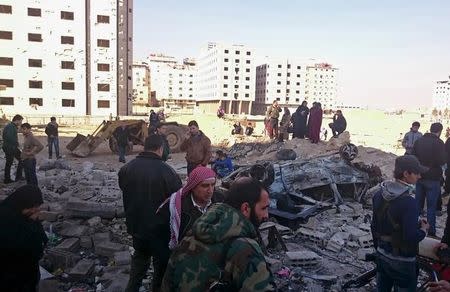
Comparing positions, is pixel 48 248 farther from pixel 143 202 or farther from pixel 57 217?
pixel 143 202

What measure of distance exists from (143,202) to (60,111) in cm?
3687

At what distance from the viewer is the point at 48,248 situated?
5320 millimetres

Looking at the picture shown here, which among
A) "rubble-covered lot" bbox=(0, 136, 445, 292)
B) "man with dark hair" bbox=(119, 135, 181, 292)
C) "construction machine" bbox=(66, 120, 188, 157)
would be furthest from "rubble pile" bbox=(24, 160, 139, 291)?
"construction machine" bbox=(66, 120, 188, 157)

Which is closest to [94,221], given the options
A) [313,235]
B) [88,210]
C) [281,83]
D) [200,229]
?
[88,210]

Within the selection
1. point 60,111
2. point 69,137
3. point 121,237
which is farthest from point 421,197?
point 60,111

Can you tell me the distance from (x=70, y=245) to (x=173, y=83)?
312 ft

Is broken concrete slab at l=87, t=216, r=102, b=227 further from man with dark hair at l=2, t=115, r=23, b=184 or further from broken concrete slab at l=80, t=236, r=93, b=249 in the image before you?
man with dark hair at l=2, t=115, r=23, b=184

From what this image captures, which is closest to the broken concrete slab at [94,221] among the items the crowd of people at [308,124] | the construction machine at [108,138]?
the crowd of people at [308,124]

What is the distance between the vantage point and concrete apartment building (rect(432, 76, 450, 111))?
128 metres

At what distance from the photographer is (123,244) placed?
567 centimetres

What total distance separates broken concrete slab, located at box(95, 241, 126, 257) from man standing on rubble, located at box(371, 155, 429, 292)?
11.6 ft

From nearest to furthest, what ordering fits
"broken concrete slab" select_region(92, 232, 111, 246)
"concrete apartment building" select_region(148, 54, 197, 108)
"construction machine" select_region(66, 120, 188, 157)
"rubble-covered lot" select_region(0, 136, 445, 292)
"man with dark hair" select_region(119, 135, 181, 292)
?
"man with dark hair" select_region(119, 135, 181, 292) → "rubble-covered lot" select_region(0, 136, 445, 292) → "broken concrete slab" select_region(92, 232, 111, 246) → "construction machine" select_region(66, 120, 188, 157) → "concrete apartment building" select_region(148, 54, 197, 108)

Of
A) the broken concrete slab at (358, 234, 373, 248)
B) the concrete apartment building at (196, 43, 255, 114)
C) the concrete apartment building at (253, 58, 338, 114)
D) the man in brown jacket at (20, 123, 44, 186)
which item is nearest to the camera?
the broken concrete slab at (358, 234, 373, 248)

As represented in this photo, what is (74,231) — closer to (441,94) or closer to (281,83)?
(281,83)
